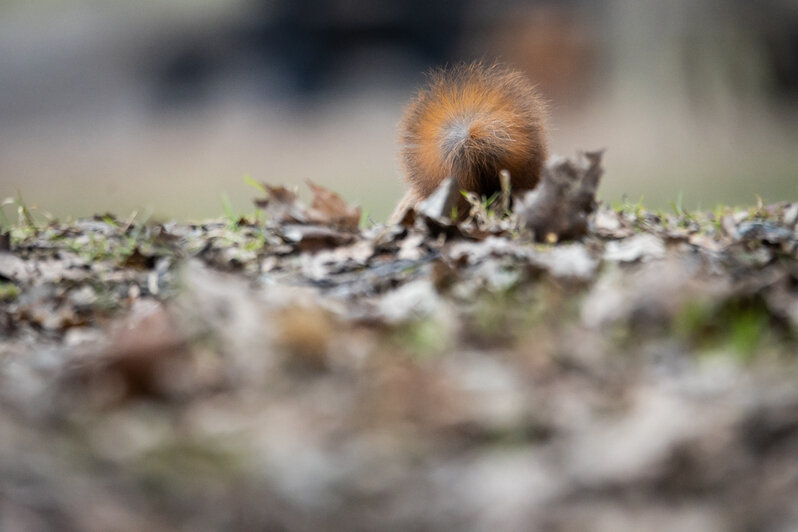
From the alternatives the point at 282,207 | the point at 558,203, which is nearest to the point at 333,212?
the point at 282,207

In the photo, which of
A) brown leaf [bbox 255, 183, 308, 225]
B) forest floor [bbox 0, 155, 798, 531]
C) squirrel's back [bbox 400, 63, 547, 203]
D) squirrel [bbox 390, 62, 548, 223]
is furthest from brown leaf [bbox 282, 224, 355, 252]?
squirrel's back [bbox 400, 63, 547, 203]

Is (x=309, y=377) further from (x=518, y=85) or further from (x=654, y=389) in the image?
(x=518, y=85)

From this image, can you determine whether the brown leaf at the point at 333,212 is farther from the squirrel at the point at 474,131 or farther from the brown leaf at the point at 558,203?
the brown leaf at the point at 558,203

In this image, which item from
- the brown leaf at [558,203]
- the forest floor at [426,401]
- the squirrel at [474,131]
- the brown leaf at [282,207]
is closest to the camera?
the forest floor at [426,401]

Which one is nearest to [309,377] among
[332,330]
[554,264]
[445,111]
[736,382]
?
[332,330]

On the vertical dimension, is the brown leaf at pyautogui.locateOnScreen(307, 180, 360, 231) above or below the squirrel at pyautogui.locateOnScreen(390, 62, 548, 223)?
below

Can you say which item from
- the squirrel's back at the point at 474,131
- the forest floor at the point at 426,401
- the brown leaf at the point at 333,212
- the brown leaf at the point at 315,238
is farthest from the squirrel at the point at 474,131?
the forest floor at the point at 426,401

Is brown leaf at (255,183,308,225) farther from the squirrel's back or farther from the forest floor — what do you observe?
the squirrel's back
